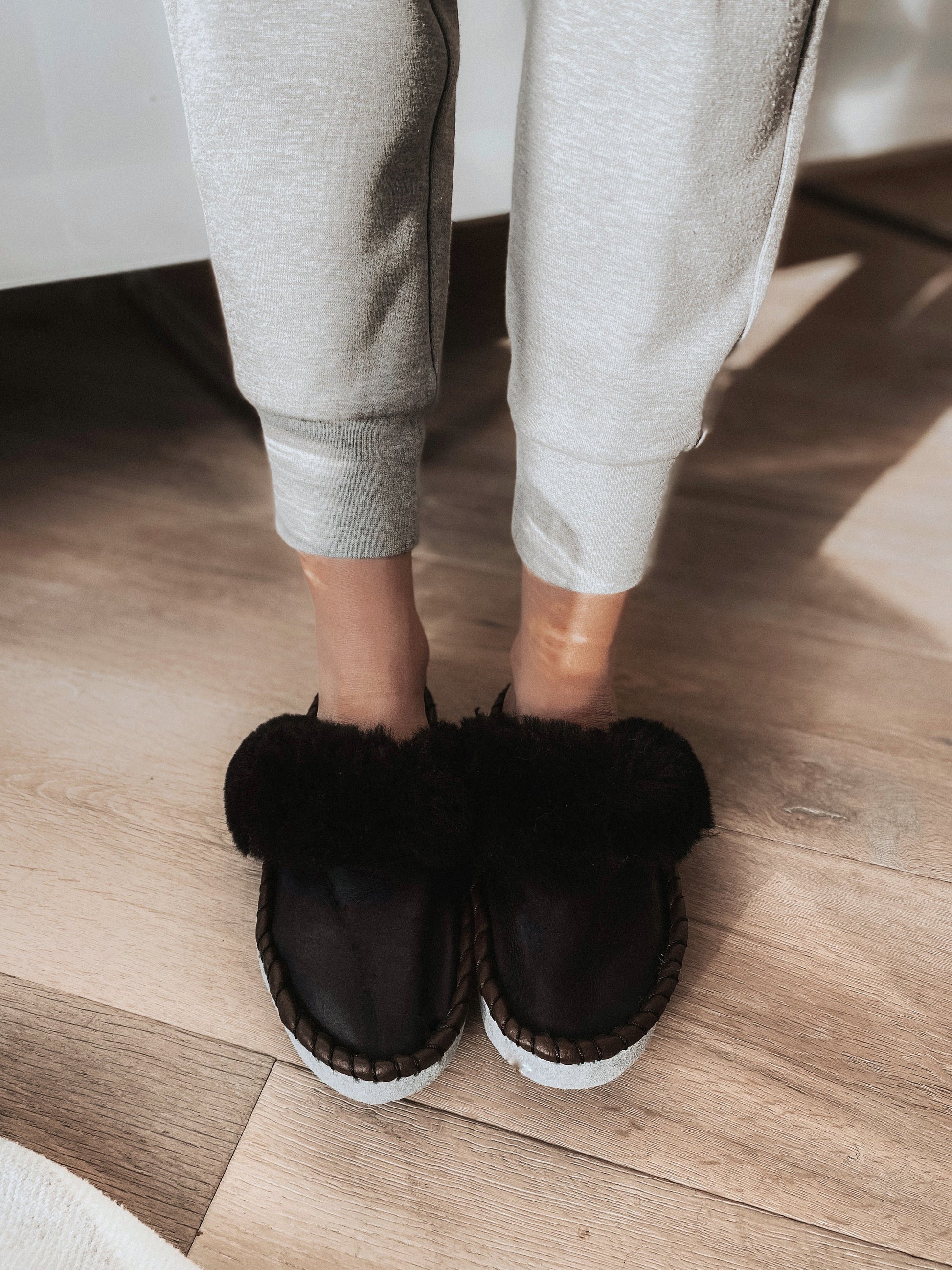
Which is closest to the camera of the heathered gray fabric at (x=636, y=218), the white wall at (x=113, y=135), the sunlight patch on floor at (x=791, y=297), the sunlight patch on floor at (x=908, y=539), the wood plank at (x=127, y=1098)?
the heathered gray fabric at (x=636, y=218)

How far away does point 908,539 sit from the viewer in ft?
2.62

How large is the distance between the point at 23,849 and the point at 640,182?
0.47 meters

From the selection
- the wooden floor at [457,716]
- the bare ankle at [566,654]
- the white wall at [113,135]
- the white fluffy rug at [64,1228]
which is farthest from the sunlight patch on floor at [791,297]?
the white fluffy rug at [64,1228]

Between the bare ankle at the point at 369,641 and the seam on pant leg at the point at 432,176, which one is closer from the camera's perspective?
the seam on pant leg at the point at 432,176

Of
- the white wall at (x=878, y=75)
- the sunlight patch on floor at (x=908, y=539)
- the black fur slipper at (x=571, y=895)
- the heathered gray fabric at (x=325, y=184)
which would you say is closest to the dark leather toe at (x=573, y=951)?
the black fur slipper at (x=571, y=895)

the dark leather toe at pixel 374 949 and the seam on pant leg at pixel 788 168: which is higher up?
the seam on pant leg at pixel 788 168

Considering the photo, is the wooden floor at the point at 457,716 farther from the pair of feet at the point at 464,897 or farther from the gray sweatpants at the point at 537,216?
the gray sweatpants at the point at 537,216

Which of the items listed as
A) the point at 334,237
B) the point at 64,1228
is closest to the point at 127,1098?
the point at 64,1228

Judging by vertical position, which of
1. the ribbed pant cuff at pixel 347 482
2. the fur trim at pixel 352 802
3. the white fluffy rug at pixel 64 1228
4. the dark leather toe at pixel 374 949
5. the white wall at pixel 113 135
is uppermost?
the white wall at pixel 113 135

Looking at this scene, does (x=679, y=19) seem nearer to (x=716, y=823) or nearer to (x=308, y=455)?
(x=308, y=455)

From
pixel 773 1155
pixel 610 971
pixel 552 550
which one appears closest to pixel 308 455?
pixel 552 550

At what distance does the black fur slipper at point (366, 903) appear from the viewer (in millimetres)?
404

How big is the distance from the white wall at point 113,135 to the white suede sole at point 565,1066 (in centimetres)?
54

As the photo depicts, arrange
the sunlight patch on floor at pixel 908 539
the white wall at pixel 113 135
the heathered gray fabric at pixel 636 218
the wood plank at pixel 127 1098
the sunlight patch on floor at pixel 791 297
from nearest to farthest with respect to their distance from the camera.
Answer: the heathered gray fabric at pixel 636 218 < the wood plank at pixel 127 1098 < the white wall at pixel 113 135 < the sunlight patch on floor at pixel 908 539 < the sunlight patch on floor at pixel 791 297
